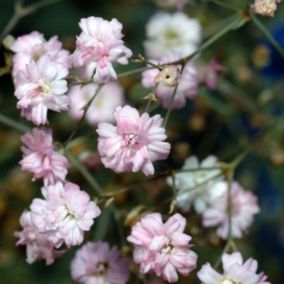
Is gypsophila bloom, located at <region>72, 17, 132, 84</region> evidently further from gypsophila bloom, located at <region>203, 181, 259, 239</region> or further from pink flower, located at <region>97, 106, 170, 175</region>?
gypsophila bloom, located at <region>203, 181, 259, 239</region>

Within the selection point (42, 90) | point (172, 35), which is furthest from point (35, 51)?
point (172, 35)

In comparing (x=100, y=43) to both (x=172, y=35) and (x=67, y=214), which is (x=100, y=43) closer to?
(x=67, y=214)

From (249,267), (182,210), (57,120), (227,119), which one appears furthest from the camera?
(57,120)

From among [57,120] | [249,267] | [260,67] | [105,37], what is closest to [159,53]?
[260,67]

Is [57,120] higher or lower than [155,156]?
higher

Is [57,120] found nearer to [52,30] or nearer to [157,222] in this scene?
[52,30]

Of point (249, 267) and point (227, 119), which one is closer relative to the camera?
point (249, 267)

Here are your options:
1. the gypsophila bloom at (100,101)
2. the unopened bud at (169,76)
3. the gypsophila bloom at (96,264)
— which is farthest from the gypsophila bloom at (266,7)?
the gypsophila bloom at (100,101)
